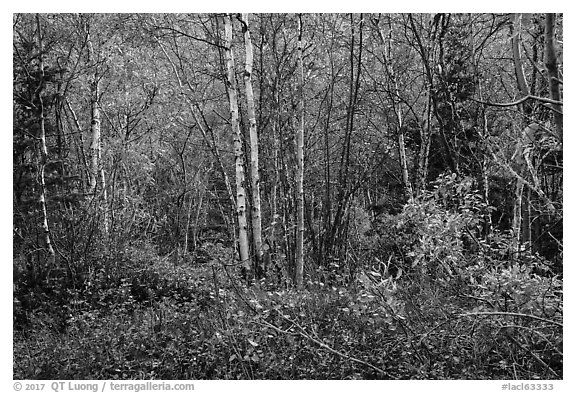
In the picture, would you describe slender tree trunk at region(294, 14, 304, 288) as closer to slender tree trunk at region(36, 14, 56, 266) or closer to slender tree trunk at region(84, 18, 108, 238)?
slender tree trunk at region(36, 14, 56, 266)

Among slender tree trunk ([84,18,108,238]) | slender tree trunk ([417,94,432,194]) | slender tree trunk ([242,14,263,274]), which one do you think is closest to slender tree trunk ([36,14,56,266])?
slender tree trunk ([84,18,108,238])

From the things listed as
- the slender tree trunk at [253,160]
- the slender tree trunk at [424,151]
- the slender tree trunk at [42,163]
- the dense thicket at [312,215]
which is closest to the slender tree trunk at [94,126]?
the dense thicket at [312,215]

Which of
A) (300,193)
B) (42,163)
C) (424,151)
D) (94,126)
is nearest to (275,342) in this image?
(300,193)

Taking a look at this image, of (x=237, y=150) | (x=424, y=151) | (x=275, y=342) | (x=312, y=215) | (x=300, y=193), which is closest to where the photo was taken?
(x=275, y=342)

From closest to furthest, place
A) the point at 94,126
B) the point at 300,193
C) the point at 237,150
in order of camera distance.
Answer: the point at 237,150
the point at 300,193
the point at 94,126

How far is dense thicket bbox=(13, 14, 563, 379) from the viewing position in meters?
3.64

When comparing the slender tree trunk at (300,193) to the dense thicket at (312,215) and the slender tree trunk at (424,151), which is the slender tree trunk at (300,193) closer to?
the dense thicket at (312,215)

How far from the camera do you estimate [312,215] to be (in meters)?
6.14

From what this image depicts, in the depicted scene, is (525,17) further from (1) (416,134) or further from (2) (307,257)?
(1) (416,134)

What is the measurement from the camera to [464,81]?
5254 millimetres

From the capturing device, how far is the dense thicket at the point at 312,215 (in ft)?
12.0

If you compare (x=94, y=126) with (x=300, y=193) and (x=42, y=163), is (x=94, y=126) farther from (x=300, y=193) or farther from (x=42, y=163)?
(x=300, y=193)

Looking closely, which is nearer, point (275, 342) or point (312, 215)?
point (275, 342)
